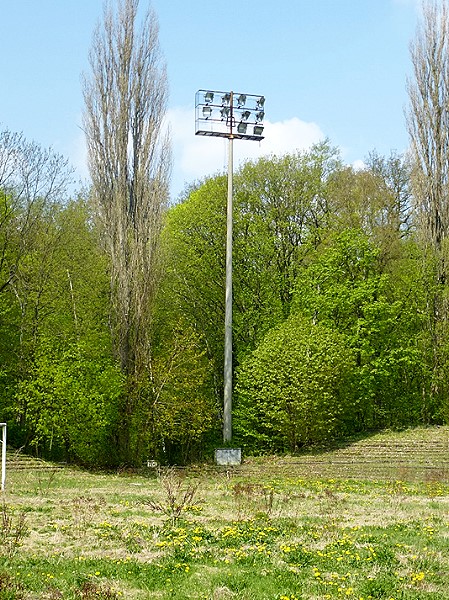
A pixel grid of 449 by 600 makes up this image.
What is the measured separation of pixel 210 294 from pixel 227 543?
79.2ft

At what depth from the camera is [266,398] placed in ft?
93.6

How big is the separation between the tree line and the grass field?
6520mm

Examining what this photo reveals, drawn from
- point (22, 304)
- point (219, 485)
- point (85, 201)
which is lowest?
point (219, 485)

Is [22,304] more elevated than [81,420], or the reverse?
[22,304]

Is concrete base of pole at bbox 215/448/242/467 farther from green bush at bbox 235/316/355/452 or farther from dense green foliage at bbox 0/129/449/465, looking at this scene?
green bush at bbox 235/316/355/452

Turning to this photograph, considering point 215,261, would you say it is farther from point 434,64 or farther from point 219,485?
point 219,485

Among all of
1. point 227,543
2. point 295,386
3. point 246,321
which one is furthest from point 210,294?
point 227,543

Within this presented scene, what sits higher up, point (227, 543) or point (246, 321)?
point (246, 321)

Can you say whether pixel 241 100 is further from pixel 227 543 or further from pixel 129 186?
pixel 227 543

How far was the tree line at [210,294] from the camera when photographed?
2544 centimetres

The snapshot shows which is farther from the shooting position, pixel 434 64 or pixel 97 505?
pixel 434 64

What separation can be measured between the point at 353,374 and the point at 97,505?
692 inches

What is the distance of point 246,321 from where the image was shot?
33.2m

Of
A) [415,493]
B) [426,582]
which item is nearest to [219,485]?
[415,493]
